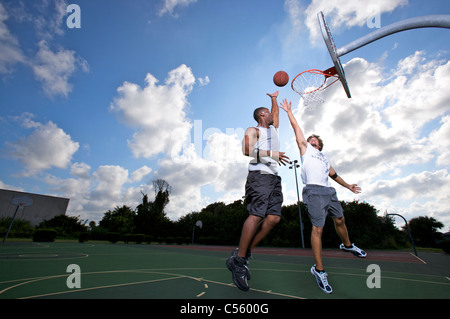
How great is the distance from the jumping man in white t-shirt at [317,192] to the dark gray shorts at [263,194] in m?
0.52

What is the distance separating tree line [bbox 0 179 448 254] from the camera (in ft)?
71.2

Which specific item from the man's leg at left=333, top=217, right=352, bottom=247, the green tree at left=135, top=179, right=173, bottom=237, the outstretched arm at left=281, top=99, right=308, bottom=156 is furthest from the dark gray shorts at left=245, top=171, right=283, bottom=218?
the green tree at left=135, top=179, right=173, bottom=237

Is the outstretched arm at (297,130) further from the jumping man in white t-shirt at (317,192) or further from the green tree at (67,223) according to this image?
the green tree at (67,223)

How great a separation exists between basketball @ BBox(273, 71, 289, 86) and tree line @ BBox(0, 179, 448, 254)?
18423 millimetres

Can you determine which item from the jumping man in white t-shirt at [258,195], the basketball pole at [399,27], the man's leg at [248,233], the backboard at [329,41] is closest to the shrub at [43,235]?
the jumping man in white t-shirt at [258,195]

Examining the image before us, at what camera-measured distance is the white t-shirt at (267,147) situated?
9.22 feet

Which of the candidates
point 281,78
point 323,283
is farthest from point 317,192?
point 281,78

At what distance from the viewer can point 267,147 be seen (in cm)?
296

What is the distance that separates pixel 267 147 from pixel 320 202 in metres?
1.04

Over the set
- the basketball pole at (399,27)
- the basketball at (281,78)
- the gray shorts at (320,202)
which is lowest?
the gray shorts at (320,202)

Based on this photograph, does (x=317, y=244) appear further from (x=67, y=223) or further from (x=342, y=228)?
(x=67, y=223)
